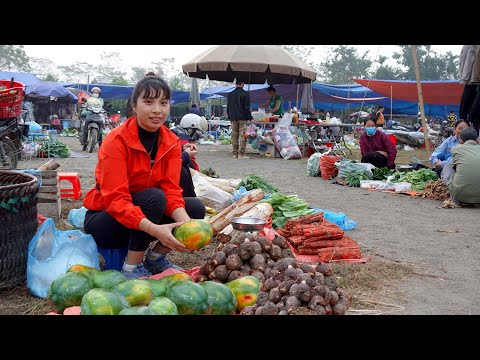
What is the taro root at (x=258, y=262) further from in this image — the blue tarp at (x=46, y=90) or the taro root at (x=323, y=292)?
the blue tarp at (x=46, y=90)

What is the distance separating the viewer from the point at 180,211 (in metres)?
3.34

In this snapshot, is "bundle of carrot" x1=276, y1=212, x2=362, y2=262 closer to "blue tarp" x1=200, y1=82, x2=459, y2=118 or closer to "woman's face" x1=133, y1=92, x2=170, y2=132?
"woman's face" x1=133, y1=92, x2=170, y2=132

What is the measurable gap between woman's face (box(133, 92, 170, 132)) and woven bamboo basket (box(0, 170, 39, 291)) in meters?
0.91

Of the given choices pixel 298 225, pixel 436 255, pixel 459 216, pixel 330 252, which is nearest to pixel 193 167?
pixel 298 225

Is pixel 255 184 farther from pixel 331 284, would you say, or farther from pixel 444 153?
pixel 444 153

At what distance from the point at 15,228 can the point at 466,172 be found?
598 centimetres

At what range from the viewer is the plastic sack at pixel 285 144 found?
1380cm

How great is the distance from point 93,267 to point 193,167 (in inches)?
125

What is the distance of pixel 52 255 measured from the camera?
10.7 ft

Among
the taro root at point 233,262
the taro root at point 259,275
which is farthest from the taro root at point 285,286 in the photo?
the taro root at point 233,262

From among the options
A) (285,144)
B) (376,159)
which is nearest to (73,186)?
(376,159)

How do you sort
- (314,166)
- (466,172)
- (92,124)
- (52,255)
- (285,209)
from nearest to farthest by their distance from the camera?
(52,255) → (285,209) → (466,172) → (314,166) → (92,124)

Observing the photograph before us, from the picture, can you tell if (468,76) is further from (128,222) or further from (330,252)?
(128,222)

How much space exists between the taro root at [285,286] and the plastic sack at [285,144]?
11014 mm
